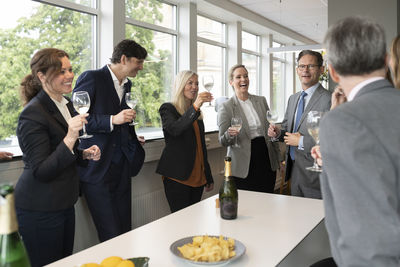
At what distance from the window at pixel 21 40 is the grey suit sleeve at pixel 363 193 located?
2608mm

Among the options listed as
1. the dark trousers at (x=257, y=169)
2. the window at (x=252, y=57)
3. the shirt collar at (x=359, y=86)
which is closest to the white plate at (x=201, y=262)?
the shirt collar at (x=359, y=86)

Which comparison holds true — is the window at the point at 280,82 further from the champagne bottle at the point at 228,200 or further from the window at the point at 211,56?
the champagne bottle at the point at 228,200

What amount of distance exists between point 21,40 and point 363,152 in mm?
2970

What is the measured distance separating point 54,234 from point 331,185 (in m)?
1.57

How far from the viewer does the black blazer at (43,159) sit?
6.22 ft

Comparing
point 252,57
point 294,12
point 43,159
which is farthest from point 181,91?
point 252,57

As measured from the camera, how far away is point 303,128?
2727 mm

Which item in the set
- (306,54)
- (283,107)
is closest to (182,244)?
(306,54)

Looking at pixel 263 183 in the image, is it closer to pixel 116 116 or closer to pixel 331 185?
pixel 116 116

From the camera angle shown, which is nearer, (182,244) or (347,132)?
(347,132)

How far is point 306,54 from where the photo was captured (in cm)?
290

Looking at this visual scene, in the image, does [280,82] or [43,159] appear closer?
[43,159]

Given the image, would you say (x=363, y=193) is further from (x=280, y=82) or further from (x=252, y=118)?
(x=280, y=82)

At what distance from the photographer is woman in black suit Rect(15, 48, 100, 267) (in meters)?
1.90
